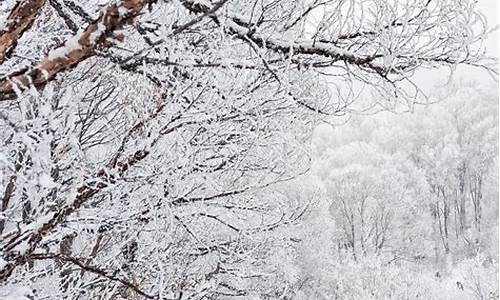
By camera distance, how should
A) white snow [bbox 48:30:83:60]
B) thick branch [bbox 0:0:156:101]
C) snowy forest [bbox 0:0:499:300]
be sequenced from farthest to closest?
snowy forest [bbox 0:0:499:300] < white snow [bbox 48:30:83:60] < thick branch [bbox 0:0:156:101]

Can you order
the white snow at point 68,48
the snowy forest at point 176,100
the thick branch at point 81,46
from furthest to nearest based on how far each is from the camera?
1. the snowy forest at point 176,100
2. the white snow at point 68,48
3. the thick branch at point 81,46

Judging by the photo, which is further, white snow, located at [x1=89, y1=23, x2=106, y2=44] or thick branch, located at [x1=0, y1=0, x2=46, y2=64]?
thick branch, located at [x1=0, y1=0, x2=46, y2=64]

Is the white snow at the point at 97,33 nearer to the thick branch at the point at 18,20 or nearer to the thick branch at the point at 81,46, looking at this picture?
the thick branch at the point at 81,46

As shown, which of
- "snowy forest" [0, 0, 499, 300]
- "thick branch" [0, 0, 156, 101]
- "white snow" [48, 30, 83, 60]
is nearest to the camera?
"thick branch" [0, 0, 156, 101]

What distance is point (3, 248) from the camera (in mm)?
2061

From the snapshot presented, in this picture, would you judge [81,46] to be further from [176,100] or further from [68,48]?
[176,100]

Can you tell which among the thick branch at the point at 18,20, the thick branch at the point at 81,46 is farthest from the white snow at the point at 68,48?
the thick branch at the point at 18,20

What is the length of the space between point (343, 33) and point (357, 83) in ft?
0.74

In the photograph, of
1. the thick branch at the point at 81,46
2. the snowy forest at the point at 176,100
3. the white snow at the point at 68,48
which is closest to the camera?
the thick branch at the point at 81,46

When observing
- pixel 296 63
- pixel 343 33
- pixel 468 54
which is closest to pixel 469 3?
pixel 468 54

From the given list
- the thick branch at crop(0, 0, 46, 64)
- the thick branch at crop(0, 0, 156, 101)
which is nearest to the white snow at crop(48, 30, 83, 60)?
the thick branch at crop(0, 0, 156, 101)

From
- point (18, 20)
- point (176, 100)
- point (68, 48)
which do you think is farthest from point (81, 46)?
point (176, 100)

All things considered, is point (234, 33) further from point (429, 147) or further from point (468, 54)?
point (429, 147)

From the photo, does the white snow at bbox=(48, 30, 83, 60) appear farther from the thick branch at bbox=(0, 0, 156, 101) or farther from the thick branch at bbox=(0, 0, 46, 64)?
the thick branch at bbox=(0, 0, 46, 64)
